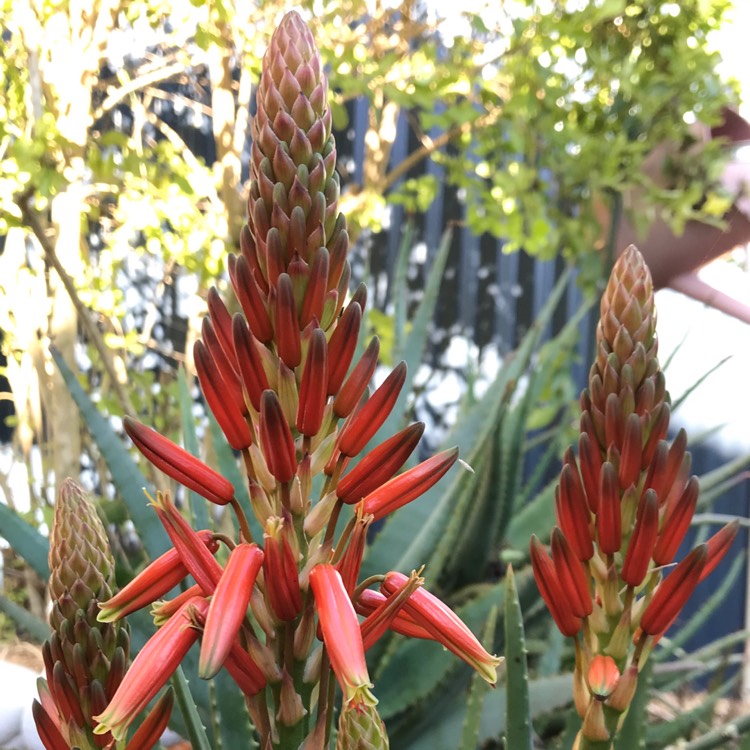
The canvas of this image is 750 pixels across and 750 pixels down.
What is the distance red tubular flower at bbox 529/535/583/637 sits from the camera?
39 centimetres

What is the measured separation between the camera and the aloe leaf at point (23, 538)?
2.16 feet

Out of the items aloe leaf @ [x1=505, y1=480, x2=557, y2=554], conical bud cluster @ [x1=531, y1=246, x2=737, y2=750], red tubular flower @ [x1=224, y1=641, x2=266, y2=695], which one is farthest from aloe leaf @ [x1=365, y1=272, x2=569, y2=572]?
red tubular flower @ [x1=224, y1=641, x2=266, y2=695]

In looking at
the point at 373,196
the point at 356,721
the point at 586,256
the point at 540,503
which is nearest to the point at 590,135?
the point at 586,256

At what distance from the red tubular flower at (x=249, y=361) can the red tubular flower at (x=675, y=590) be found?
214 millimetres

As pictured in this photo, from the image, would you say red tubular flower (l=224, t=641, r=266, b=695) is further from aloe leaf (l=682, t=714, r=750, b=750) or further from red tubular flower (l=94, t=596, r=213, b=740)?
aloe leaf (l=682, t=714, r=750, b=750)

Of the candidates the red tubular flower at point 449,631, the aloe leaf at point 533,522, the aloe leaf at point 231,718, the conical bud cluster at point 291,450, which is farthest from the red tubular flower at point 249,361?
the aloe leaf at point 533,522

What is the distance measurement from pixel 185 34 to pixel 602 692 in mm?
1645

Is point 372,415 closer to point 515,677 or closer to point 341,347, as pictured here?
point 341,347

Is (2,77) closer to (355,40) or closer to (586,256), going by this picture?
(355,40)

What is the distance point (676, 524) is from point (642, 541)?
0.08 feet

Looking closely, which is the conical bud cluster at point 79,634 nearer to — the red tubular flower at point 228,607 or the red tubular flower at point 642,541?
the red tubular flower at point 228,607

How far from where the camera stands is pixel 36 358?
173 cm

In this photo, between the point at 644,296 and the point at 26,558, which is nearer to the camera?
the point at 644,296

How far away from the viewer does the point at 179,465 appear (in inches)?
13.6
